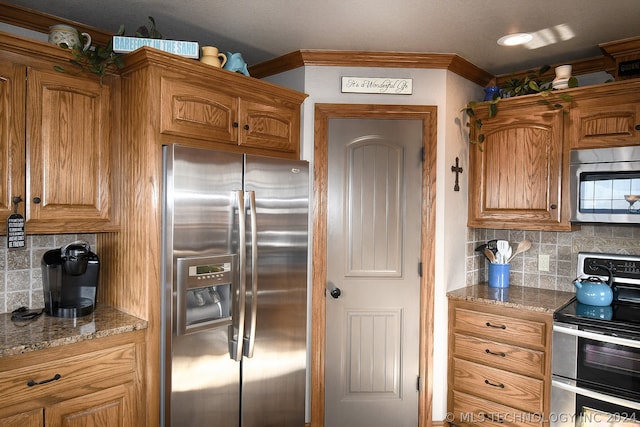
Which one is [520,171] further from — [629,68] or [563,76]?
[629,68]

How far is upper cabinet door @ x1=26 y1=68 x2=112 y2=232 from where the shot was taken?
6.51 ft

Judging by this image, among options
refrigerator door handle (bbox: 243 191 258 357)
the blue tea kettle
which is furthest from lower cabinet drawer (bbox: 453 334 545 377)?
refrigerator door handle (bbox: 243 191 258 357)

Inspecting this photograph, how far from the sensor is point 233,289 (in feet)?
7.35

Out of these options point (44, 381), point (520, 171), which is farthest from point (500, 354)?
Result: point (44, 381)

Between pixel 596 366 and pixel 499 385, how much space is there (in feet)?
1.86

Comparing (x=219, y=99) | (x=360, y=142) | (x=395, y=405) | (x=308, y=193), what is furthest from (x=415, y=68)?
(x=395, y=405)

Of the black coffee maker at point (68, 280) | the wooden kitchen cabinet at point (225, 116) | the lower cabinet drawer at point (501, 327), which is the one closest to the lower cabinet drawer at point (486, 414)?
the lower cabinet drawer at point (501, 327)

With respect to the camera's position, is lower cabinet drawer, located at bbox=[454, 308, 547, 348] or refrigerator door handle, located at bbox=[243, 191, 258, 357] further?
lower cabinet drawer, located at bbox=[454, 308, 547, 348]

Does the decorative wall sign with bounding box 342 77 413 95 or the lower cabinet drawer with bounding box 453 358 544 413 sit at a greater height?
the decorative wall sign with bounding box 342 77 413 95

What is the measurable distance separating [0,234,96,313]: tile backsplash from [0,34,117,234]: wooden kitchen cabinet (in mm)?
338

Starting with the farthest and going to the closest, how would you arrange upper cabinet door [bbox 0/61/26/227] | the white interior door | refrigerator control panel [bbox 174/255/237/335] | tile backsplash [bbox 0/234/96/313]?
the white interior door < tile backsplash [bbox 0/234/96/313] < refrigerator control panel [bbox 174/255/237/335] < upper cabinet door [bbox 0/61/26/227]

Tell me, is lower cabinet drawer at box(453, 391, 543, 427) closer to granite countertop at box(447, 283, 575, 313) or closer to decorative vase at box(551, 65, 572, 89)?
granite countertop at box(447, 283, 575, 313)

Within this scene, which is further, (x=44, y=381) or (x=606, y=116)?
(x=606, y=116)

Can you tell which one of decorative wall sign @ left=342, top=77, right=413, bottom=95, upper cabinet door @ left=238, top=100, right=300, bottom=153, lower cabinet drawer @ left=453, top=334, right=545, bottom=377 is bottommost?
lower cabinet drawer @ left=453, top=334, right=545, bottom=377
